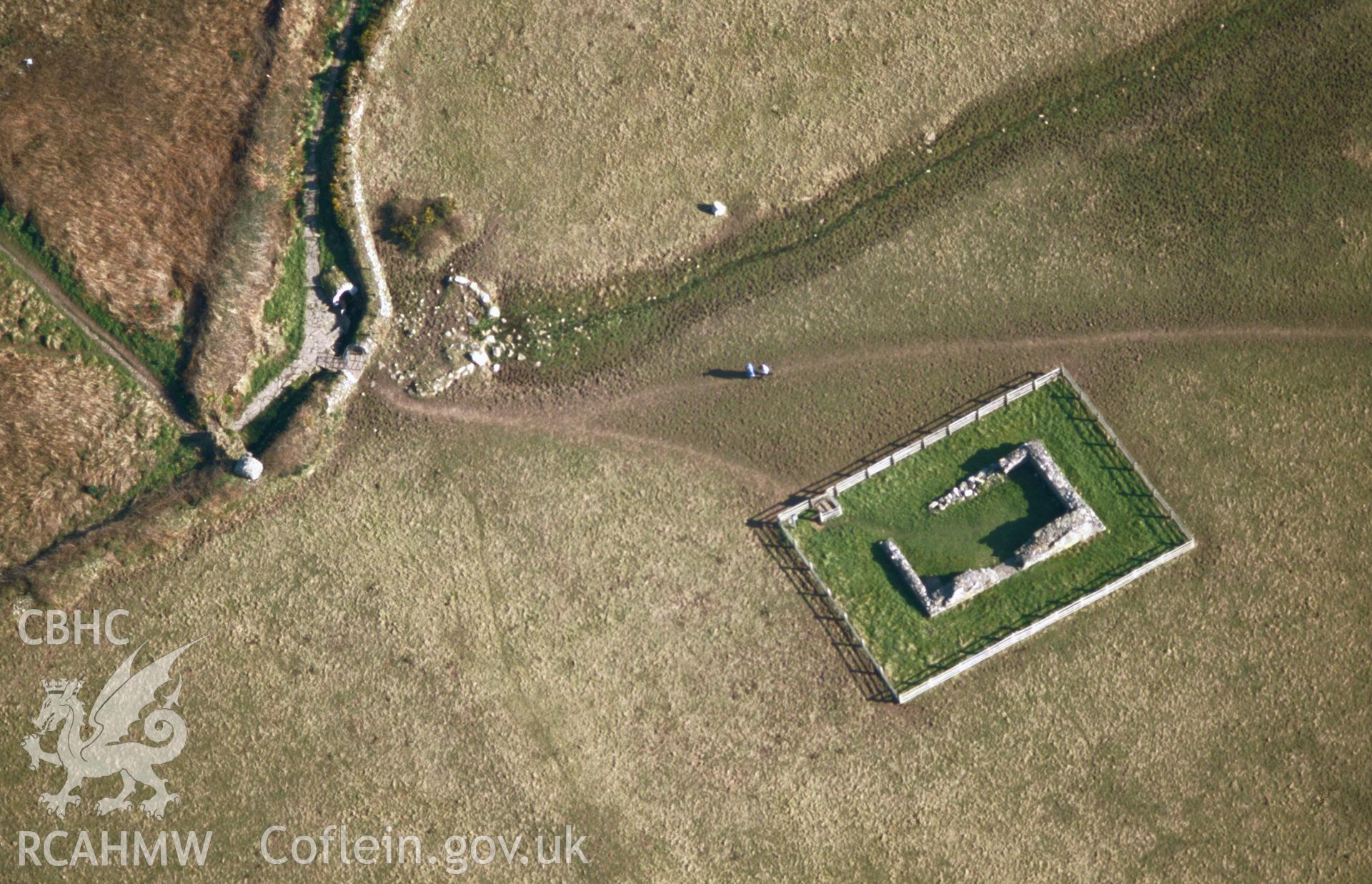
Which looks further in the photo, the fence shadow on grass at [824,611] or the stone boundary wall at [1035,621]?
the fence shadow on grass at [824,611]

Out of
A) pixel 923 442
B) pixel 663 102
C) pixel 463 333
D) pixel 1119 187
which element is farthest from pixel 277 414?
pixel 1119 187

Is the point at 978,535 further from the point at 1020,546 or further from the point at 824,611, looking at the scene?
the point at 824,611

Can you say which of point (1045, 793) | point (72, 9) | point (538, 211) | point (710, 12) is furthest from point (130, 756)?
point (710, 12)

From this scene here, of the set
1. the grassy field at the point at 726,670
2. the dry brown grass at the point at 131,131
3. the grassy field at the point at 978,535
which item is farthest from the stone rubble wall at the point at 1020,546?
the dry brown grass at the point at 131,131

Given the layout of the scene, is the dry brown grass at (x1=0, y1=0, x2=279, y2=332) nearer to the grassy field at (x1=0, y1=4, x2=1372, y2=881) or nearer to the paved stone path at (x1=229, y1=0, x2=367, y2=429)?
the paved stone path at (x1=229, y1=0, x2=367, y2=429)

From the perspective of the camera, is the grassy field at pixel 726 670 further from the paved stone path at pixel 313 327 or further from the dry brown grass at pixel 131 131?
the dry brown grass at pixel 131 131

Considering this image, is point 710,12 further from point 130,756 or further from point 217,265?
point 130,756
